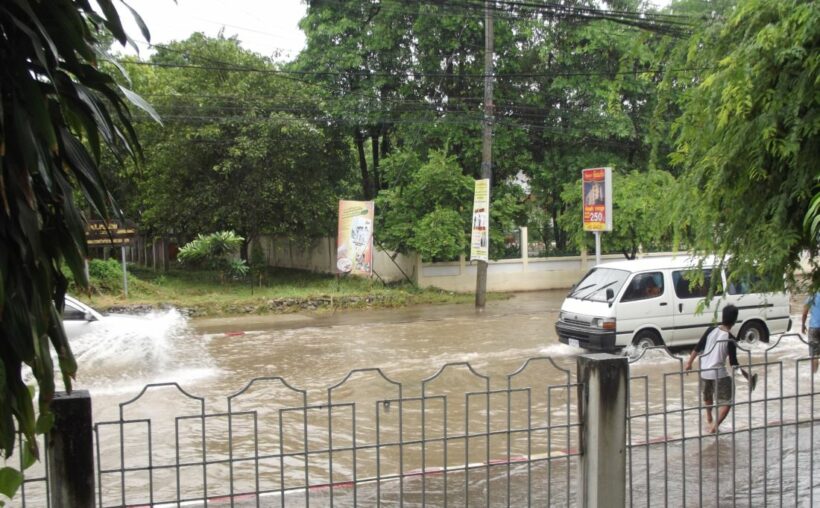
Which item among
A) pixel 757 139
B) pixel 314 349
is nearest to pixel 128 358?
pixel 314 349

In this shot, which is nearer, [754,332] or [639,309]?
[639,309]

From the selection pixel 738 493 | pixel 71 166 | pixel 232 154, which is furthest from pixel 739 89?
pixel 232 154

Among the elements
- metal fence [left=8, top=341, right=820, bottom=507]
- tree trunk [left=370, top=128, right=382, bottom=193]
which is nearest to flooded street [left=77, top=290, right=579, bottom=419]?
metal fence [left=8, top=341, right=820, bottom=507]

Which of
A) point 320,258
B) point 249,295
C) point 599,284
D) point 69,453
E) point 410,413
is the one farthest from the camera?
point 320,258

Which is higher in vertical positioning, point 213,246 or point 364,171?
point 364,171

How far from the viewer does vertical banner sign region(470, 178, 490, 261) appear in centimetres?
2220

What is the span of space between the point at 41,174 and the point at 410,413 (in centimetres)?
831

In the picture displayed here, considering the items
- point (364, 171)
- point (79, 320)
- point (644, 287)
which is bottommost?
point (79, 320)

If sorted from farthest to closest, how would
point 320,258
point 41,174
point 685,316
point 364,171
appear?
point 320,258, point 364,171, point 685,316, point 41,174

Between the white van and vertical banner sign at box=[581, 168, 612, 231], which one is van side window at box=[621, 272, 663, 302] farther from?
vertical banner sign at box=[581, 168, 612, 231]

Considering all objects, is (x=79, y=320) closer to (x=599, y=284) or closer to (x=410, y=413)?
(x=410, y=413)

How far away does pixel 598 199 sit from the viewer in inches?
688

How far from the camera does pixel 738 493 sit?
Answer: 6.13 m

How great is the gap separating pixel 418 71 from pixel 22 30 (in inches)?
1012
